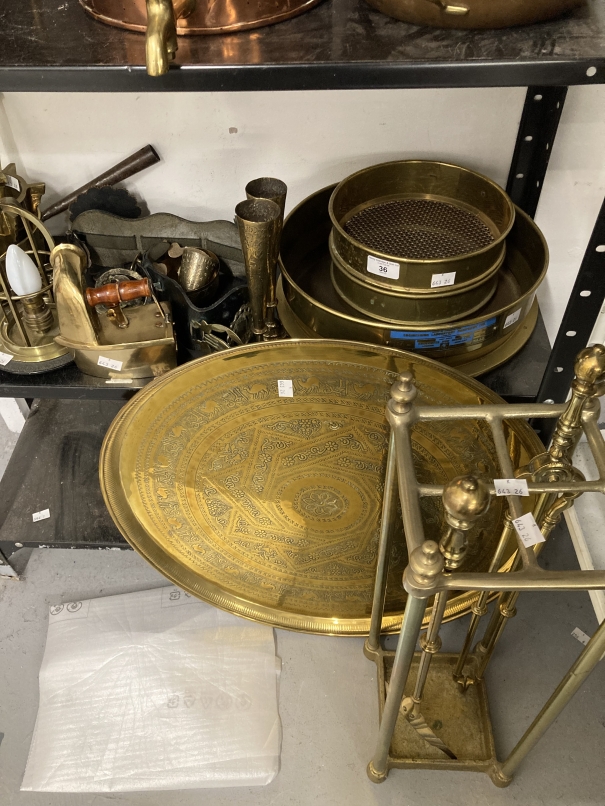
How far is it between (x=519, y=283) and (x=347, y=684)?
2.45ft

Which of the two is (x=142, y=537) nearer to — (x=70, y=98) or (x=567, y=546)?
(x=70, y=98)

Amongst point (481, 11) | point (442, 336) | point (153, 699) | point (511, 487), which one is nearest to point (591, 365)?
point (511, 487)

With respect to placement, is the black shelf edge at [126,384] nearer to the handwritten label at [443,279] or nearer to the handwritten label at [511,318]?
the handwritten label at [511,318]

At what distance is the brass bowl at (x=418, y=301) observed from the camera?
94cm

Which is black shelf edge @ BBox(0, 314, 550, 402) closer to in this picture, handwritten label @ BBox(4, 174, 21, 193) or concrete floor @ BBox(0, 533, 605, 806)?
handwritten label @ BBox(4, 174, 21, 193)

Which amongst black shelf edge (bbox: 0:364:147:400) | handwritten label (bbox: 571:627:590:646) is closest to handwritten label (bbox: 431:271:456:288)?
black shelf edge (bbox: 0:364:147:400)

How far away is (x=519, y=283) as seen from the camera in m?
1.10

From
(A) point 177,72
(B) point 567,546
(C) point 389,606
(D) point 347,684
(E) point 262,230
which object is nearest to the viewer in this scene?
(A) point 177,72

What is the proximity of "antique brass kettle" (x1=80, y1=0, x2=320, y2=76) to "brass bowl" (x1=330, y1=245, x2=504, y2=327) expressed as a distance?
34 centimetres

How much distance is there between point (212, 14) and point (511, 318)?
1.85 feet

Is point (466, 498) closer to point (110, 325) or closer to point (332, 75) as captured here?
point (332, 75)

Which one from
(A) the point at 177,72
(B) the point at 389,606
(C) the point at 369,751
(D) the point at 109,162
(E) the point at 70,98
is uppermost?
(A) the point at 177,72

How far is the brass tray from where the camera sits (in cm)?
103

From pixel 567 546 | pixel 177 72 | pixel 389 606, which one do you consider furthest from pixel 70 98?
pixel 567 546
